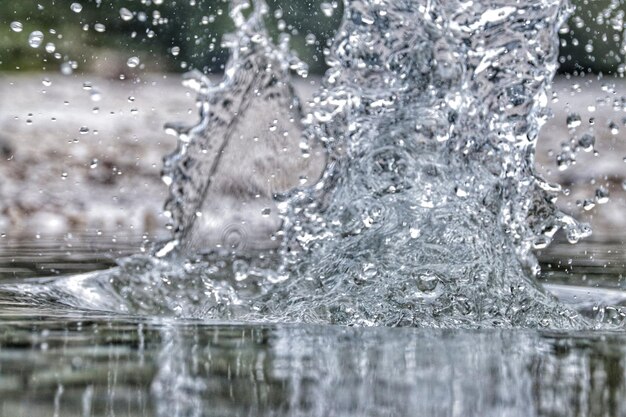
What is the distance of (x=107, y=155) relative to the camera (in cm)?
1020

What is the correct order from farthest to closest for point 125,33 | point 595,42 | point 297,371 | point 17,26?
point 125,33, point 595,42, point 17,26, point 297,371

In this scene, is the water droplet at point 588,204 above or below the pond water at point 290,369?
below

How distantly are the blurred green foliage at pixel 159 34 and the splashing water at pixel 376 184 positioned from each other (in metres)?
6.04

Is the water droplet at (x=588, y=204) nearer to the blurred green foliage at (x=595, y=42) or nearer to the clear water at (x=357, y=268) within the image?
the clear water at (x=357, y=268)

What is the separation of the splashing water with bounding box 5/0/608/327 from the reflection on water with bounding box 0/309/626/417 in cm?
72

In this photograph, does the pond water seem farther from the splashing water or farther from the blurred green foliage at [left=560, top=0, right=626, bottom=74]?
the blurred green foliage at [left=560, top=0, right=626, bottom=74]

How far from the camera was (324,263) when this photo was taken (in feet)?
13.3

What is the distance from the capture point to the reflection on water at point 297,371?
1795 millimetres

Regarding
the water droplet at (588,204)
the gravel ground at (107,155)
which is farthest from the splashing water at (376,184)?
the gravel ground at (107,155)

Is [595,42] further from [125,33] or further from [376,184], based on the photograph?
[376,184]

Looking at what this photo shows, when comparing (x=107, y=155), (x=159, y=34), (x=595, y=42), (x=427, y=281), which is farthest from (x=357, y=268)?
(x=159, y=34)

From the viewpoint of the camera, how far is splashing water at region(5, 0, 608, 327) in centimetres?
369

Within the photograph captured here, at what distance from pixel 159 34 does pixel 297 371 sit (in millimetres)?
10184

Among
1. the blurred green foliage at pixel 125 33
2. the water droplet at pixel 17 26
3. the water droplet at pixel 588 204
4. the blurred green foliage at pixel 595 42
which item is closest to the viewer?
the water droplet at pixel 588 204
